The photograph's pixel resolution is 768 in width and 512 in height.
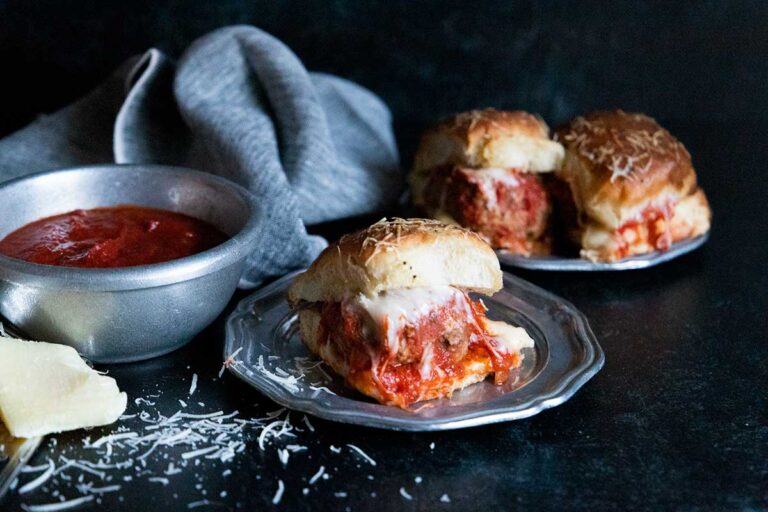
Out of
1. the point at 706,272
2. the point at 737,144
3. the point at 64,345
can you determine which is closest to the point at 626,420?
the point at 706,272

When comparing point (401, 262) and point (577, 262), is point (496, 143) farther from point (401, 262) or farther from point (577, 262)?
point (401, 262)

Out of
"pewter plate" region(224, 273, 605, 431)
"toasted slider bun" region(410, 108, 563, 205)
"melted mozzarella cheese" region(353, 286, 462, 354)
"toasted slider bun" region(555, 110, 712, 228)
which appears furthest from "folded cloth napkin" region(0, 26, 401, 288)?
"melted mozzarella cheese" region(353, 286, 462, 354)

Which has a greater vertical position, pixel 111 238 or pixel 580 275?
pixel 111 238

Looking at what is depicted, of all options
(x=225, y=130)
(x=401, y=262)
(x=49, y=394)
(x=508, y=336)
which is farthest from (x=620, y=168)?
(x=49, y=394)

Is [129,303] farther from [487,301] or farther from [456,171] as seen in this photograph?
[456,171]

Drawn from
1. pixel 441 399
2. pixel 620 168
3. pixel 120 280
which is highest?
pixel 120 280

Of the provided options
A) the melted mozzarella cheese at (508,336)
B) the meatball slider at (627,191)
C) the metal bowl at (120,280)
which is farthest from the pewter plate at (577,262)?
the metal bowl at (120,280)

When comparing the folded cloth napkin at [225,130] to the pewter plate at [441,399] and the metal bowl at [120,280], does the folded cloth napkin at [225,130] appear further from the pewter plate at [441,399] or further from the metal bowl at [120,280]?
the pewter plate at [441,399]
